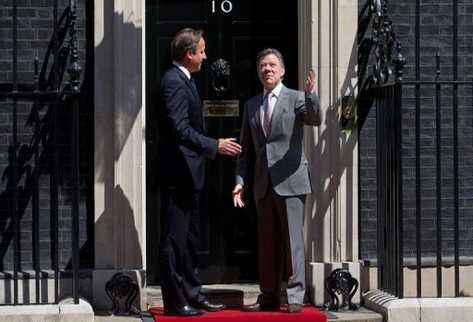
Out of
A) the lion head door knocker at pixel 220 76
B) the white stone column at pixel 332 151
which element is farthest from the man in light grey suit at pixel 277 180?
the lion head door knocker at pixel 220 76

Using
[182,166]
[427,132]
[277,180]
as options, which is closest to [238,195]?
[277,180]

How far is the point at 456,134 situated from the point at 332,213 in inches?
43.5

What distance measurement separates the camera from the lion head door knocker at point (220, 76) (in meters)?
9.27

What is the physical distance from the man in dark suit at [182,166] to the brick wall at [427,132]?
1.36m

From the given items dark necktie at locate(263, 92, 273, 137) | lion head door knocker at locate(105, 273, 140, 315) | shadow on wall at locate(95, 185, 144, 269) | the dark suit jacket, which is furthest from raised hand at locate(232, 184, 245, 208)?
lion head door knocker at locate(105, 273, 140, 315)

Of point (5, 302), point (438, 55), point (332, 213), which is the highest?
point (438, 55)

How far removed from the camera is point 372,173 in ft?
30.2

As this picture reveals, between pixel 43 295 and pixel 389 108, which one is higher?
pixel 389 108

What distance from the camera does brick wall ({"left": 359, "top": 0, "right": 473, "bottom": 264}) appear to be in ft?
30.2

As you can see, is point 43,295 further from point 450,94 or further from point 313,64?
point 450,94

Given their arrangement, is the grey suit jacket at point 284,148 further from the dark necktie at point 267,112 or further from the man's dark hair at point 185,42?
the man's dark hair at point 185,42

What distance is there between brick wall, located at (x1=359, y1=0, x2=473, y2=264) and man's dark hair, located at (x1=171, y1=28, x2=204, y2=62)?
4.85 ft

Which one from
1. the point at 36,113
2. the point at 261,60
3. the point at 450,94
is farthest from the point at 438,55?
the point at 36,113

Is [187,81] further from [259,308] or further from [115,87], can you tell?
[259,308]
